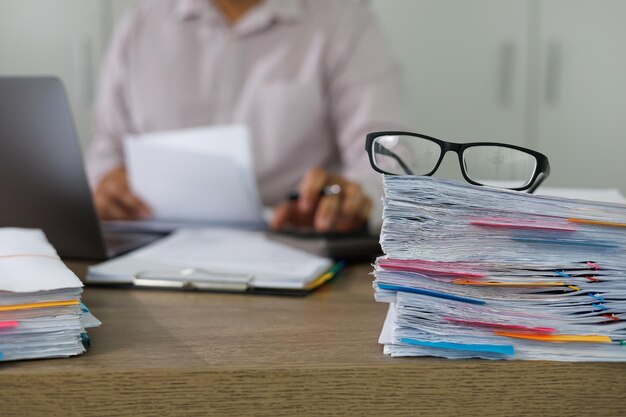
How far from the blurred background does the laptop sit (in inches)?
89.5

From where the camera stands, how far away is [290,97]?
1911mm

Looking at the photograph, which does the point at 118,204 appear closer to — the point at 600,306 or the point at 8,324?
the point at 8,324

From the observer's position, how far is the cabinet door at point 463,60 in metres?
3.00

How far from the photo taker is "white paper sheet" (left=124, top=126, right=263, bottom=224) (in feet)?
4.41

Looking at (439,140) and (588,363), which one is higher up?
(439,140)

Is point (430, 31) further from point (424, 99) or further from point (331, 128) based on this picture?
point (331, 128)

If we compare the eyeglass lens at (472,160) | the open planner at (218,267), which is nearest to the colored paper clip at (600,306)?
the eyeglass lens at (472,160)

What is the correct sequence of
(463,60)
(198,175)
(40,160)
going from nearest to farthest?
(40,160) < (198,175) < (463,60)

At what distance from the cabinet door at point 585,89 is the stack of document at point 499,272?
8.45 feet

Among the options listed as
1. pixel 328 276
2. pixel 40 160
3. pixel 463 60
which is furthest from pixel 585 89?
pixel 40 160

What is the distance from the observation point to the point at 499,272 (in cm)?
56

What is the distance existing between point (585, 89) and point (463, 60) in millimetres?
515

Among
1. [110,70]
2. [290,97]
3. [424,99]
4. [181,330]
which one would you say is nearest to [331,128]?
[290,97]

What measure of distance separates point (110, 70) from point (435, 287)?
168cm
